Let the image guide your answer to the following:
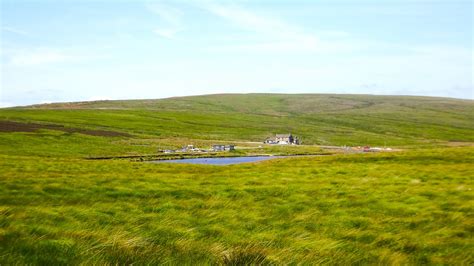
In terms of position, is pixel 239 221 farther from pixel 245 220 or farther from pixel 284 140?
pixel 284 140

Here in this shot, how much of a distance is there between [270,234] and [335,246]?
3.01 m

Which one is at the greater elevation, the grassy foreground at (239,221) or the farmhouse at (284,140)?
the grassy foreground at (239,221)

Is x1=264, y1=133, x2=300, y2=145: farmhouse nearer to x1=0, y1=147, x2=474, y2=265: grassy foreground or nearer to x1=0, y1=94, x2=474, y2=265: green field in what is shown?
x1=0, y1=94, x2=474, y2=265: green field

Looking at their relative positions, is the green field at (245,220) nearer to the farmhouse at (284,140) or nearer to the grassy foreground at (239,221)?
the grassy foreground at (239,221)

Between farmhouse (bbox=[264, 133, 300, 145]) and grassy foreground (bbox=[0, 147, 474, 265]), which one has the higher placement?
grassy foreground (bbox=[0, 147, 474, 265])

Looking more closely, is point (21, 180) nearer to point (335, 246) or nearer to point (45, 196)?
point (45, 196)

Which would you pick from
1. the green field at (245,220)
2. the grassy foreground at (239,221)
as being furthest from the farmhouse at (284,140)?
the grassy foreground at (239,221)

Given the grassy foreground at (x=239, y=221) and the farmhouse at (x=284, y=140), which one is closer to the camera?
the grassy foreground at (x=239, y=221)

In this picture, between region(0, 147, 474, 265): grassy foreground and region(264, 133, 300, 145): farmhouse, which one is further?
region(264, 133, 300, 145): farmhouse

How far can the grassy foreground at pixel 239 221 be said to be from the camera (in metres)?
7.93

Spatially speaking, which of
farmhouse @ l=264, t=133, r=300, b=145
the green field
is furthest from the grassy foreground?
farmhouse @ l=264, t=133, r=300, b=145

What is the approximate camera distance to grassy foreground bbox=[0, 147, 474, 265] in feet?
26.0

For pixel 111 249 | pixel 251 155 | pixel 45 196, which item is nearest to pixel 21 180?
pixel 45 196

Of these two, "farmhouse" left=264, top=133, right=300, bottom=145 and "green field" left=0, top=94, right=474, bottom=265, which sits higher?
"green field" left=0, top=94, right=474, bottom=265
